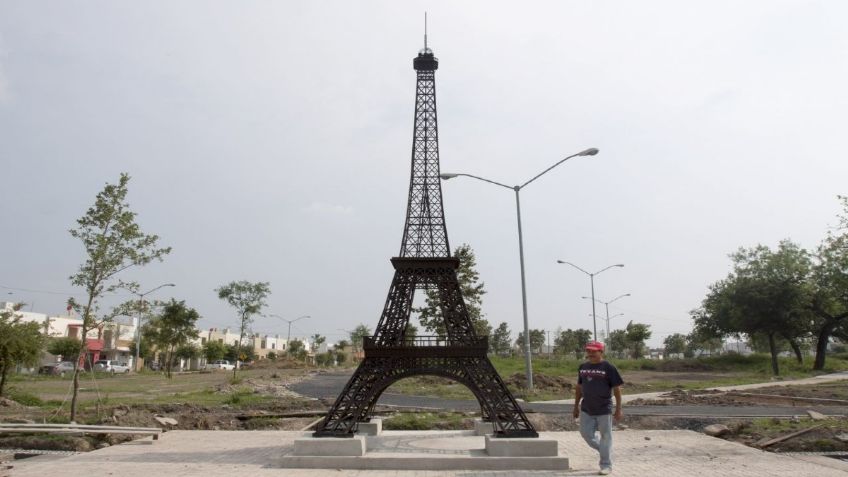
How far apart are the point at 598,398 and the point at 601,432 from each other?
0.73m

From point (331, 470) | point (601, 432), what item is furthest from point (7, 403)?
point (601, 432)

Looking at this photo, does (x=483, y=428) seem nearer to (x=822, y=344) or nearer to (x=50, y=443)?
(x=50, y=443)

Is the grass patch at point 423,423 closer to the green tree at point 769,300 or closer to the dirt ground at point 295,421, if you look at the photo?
the dirt ground at point 295,421

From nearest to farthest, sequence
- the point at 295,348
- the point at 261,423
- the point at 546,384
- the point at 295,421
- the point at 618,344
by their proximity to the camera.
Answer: the point at 261,423, the point at 295,421, the point at 546,384, the point at 618,344, the point at 295,348

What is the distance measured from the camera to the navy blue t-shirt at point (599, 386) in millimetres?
9094

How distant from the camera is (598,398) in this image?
29.9 ft

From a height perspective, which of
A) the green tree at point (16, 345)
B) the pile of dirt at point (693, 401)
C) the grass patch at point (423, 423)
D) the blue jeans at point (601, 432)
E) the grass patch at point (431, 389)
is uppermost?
the green tree at point (16, 345)

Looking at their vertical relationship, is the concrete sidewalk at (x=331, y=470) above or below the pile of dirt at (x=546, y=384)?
above

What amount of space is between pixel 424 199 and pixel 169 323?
146ft

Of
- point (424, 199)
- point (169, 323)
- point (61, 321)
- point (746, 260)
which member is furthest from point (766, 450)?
point (61, 321)

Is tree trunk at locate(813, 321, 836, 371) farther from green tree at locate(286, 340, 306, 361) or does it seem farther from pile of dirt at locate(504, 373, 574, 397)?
green tree at locate(286, 340, 306, 361)

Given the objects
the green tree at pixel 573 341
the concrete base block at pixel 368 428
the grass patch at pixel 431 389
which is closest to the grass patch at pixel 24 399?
the concrete base block at pixel 368 428

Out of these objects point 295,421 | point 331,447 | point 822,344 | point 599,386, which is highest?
point 822,344

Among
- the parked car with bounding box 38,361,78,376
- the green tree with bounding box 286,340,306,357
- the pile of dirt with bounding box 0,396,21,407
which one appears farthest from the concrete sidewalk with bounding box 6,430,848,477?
Answer: the green tree with bounding box 286,340,306,357
